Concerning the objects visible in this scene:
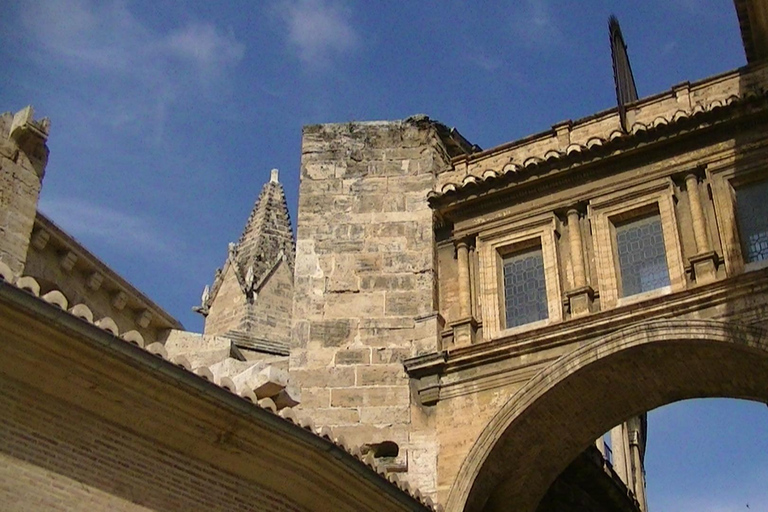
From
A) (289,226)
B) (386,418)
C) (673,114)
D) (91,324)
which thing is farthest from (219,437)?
(289,226)

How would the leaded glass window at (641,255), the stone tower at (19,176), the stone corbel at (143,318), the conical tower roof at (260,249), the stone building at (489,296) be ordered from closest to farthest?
the stone building at (489,296) < the leaded glass window at (641,255) < the stone tower at (19,176) < the stone corbel at (143,318) < the conical tower roof at (260,249)

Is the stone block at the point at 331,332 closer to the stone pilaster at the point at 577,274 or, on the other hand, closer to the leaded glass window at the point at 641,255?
the stone pilaster at the point at 577,274

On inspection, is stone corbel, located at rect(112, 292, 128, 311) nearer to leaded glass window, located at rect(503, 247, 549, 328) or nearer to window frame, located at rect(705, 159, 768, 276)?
leaded glass window, located at rect(503, 247, 549, 328)

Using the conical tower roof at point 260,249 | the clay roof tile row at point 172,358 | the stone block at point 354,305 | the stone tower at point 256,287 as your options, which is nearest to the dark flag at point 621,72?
the stone block at point 354,305

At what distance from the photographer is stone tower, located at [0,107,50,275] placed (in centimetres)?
1438

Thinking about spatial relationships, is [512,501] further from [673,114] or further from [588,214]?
[673,114]

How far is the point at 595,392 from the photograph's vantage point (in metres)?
13.5

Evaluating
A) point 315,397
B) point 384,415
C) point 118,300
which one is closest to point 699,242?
point 384,415

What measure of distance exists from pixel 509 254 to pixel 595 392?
2230 mm

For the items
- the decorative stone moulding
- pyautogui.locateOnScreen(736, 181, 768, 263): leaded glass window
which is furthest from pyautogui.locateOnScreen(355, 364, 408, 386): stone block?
pyautogui.locateOnScreen(736, 181, 768, 263): leaded glass window

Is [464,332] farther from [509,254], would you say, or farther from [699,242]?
[699,242]

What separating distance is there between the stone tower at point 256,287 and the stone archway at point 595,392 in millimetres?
17421

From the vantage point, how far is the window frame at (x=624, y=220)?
13.1 m

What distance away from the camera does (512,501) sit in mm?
14164
